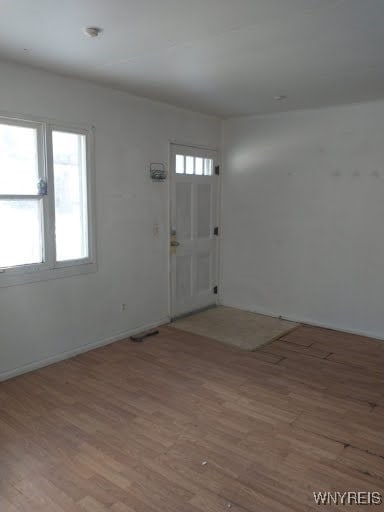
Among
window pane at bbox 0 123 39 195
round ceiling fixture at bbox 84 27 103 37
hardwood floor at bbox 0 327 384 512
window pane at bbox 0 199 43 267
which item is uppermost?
round ceiling fixture at bbox 84 27 103 37

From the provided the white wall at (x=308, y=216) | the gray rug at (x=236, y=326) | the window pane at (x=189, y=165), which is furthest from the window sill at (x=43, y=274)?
the white wall at (x=308, y=216)

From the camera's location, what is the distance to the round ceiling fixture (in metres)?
2.48

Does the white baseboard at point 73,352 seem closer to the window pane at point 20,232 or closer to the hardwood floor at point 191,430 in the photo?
the hardwood floor at point 191,430

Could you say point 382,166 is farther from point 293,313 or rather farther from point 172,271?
point 172,271

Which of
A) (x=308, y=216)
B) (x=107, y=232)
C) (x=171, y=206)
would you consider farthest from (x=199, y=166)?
(x=107, y=232)

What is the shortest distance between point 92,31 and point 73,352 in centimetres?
276

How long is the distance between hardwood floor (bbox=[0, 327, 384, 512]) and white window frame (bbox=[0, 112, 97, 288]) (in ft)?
2.80

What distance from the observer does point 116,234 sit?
4.22 m

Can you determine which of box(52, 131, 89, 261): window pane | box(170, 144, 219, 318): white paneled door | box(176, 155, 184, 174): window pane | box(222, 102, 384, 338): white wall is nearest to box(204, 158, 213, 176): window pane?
box(170, 144, 219, 318): white paneled door

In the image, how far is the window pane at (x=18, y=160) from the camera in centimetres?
326

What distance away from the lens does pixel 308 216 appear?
16.0ft

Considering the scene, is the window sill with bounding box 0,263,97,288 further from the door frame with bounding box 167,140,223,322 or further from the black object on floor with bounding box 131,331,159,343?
the door frame with bounding box 167,140,223,322

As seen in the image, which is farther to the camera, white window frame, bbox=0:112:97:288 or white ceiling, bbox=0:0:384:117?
white window frame, bbox=0:112:97:288

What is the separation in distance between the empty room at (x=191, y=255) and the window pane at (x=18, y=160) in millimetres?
16
